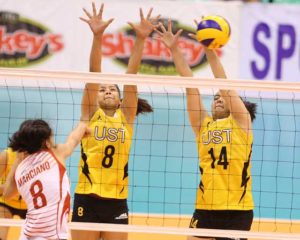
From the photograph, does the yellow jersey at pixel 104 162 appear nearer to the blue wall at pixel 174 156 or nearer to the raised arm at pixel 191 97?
the raised arm at pixel 191 97

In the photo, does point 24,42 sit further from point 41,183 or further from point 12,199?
point 41,183

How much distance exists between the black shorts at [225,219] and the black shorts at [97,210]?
0.69 meters

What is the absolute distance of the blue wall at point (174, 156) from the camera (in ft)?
34.4

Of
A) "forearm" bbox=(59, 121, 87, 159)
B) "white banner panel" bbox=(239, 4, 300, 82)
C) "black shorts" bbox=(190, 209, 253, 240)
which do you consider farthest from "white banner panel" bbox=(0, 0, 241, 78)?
"forearm" bbox=(59, 121, 87, 159)

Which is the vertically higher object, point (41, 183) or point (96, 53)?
point (96, 53)

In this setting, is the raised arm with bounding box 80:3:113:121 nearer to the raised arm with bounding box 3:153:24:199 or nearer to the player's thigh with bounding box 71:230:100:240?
the player's thigh with bounding box 71:230:100:240

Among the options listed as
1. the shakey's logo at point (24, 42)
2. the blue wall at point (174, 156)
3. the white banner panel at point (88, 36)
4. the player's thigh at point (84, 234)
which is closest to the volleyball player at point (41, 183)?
the player's thigh at point (84, 234)

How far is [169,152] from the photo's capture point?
13031 millimetres

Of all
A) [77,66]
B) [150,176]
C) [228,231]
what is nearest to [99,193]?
[228,231]

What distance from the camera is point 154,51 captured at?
1720cm

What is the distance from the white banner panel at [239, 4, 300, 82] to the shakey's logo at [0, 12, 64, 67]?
3.98 meters

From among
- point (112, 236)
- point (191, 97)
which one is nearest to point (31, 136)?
point (112, 236)

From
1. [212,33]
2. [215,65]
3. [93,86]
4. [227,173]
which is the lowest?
[227,173]

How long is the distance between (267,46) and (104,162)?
10996 millimetres
